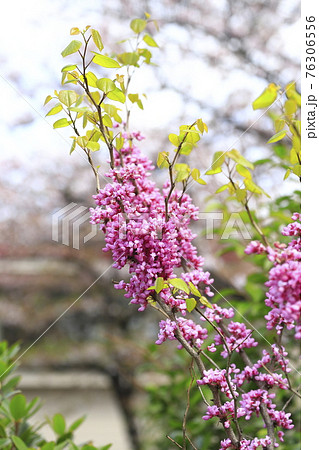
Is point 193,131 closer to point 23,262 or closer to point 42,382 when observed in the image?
point 23,262

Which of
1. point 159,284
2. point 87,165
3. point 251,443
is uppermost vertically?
point 87,165

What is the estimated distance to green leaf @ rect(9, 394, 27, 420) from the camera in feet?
2.19

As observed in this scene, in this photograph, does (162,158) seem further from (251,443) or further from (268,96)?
(251,443)

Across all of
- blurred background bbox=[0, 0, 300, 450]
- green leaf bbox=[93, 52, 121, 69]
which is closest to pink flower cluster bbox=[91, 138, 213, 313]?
green leaf bbox=[93, 52, 121, 69]

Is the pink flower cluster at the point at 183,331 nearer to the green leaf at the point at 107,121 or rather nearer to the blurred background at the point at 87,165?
the green leaf at the point at 107,121

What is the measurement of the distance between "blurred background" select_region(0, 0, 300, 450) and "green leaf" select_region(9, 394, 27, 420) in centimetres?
129

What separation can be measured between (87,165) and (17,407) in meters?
1.99

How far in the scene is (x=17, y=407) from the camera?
0.67m

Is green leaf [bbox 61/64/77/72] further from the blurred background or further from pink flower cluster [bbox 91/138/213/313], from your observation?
the blurred background

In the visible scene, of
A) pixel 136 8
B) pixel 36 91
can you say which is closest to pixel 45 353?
pixel 36 91

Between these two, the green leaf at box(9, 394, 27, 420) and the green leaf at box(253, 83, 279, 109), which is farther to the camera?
the green leaf at box(9, 394, 27, 420)

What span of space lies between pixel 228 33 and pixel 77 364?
2004 millimetres

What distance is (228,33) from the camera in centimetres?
249

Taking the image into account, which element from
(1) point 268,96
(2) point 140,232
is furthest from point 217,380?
(1) point 268,96
